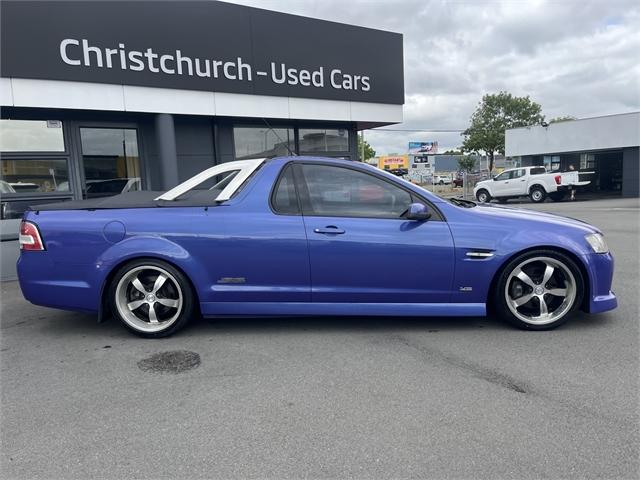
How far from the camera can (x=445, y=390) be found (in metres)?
3.13

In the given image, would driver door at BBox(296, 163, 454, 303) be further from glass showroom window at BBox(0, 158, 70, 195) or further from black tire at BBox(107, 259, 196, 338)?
glass showroom window at BBox(0, 158, 70, 195)

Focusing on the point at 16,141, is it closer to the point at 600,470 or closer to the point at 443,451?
the point at 443,451

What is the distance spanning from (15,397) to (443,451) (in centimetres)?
277

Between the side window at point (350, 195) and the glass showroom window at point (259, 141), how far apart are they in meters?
6.27

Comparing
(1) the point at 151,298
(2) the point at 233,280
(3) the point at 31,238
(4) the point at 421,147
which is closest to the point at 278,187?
(2) the point at 233,280

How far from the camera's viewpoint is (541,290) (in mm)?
4184

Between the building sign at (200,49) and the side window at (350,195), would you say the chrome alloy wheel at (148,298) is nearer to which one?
the side window at (350,195)

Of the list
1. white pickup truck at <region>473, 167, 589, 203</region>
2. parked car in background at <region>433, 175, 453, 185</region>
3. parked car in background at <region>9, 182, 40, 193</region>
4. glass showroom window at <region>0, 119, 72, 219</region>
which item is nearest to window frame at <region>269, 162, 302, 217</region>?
glass showroom window at <region>0, 119, 72, 219</region>

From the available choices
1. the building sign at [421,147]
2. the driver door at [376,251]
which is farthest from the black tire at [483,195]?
the building sign at [421,147]

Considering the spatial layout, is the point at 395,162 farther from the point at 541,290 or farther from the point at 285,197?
the point at 285,197

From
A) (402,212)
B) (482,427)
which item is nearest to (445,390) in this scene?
(482,427)

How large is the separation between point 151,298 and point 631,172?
28.3m

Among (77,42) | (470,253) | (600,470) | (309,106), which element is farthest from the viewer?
(309,106)

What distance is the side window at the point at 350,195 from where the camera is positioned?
165 inches
